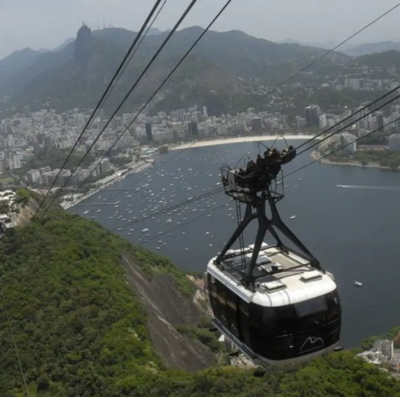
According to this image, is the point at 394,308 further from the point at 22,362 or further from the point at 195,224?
the point at 195,224

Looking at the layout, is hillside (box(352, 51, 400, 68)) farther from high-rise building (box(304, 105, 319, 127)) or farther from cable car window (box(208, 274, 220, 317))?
cable car window (box(208, 274, 220, 317))

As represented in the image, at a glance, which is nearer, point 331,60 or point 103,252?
point 103,252

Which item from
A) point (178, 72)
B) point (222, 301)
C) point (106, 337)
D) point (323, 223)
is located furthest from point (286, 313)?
point (178, 72)

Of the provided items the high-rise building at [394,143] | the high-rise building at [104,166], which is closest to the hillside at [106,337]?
the high-rise building at [394,143]

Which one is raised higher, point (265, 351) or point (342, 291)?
point (265, 351)

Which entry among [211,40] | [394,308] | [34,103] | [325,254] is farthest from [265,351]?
[211,40]

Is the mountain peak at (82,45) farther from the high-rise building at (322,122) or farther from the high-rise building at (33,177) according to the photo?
the high-rise building at (33,177)

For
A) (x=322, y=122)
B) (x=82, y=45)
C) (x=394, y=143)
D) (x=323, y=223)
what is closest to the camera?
(x=323, y=223)

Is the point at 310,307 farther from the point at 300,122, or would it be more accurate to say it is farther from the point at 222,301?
the point at 300,122
